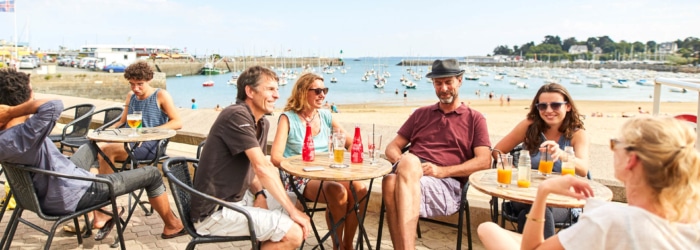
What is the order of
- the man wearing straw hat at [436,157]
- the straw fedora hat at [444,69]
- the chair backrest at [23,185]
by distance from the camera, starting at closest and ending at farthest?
1. the chair backrest at [23,185]
2. the man wearing straw hat at [436,157]
3. the straw fedora hat at [444,69]

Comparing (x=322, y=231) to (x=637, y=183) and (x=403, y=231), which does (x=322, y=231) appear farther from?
(x=637, y=183)

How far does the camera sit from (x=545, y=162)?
3.09 m

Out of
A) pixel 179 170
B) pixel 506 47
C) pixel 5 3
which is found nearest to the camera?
pixel 179 170

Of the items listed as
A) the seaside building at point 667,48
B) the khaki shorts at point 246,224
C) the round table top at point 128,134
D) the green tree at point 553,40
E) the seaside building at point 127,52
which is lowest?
the khaki shorts at point 246,224

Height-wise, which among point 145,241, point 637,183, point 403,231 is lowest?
point 145,241

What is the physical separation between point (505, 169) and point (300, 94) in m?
1.77

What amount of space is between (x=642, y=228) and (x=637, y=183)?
0.14 metres

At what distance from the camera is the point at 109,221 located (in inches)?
162

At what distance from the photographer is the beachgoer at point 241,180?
280 cm

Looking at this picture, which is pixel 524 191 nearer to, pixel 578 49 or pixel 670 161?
pixel 670 161

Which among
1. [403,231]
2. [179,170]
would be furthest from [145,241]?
[403,231]

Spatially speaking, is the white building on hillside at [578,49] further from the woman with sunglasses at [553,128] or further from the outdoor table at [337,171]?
the outdoor table at [337,171]

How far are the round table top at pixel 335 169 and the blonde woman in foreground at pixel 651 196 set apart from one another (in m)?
1.47

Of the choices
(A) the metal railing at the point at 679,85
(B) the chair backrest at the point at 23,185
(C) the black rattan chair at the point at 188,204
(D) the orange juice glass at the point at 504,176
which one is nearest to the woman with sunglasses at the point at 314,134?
(C) the black rattan chair at the point at 188,204
